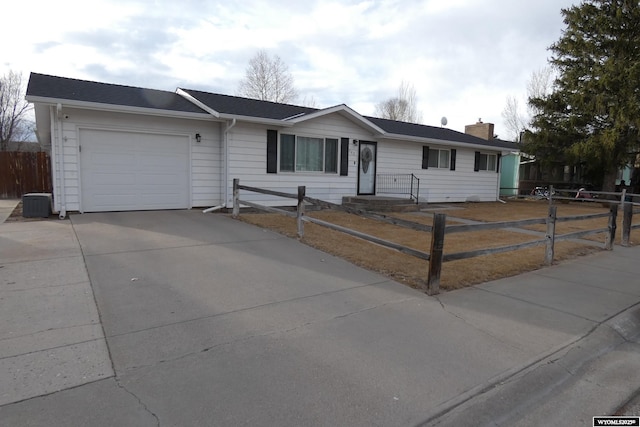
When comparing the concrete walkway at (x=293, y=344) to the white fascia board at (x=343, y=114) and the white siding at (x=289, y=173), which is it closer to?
the white siding at (x=289, y=173)

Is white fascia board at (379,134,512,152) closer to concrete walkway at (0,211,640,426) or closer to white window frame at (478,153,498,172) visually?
white window frame at (478,153,498,172)

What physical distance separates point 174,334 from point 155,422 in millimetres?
1255

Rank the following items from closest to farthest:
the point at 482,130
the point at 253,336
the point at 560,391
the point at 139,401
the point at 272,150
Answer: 1. the point at 139,401
2. the point at 560,391
3. the point at 253,336
4. the point at 272,150
5. the point at 482,130

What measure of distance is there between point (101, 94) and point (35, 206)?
10.9ft

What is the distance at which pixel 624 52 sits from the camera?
1930 centimetres

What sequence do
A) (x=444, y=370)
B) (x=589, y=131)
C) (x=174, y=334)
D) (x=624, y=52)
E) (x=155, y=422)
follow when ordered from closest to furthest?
1. (x=155, y=422)
2. (x=444, y=370)
3. (x=174, y=334)
4. (x=624, y=52)
5. (x=589, y=131)

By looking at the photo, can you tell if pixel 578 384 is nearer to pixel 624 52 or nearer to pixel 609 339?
pixel 609 339

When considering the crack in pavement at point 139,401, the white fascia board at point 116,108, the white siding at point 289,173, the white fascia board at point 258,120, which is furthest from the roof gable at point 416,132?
the crack in pavement at point 139,401

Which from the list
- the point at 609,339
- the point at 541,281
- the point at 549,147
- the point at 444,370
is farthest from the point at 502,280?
the point at 549,147

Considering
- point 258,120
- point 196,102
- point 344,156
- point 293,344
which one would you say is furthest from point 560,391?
point 344,156

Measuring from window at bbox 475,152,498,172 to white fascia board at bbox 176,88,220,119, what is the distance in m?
13.2

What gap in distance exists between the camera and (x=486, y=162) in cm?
2020

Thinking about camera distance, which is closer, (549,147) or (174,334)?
(174,334)

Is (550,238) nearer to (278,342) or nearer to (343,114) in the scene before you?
(278,342)
